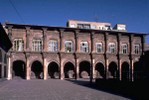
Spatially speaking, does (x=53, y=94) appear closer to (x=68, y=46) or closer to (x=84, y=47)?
(x=68, y=46)

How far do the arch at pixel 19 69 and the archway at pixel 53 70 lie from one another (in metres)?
4.44

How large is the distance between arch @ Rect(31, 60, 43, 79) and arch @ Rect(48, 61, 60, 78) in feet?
5.17

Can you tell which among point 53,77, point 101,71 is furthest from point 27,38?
point 101,71

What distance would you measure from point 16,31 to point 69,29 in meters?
8.85

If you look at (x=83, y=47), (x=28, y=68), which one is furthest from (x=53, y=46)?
(x=28, y=68)

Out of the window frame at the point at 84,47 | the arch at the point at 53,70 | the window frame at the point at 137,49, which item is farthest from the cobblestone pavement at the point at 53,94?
the window frame at the point at 137,49

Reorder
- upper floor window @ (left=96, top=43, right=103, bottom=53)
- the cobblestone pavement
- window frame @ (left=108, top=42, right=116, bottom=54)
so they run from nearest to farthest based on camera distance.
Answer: the cobblestone pavement
upper floor window @ (left=96, top=43, right=103, bottom=53)
window frame @ (left=108, top=42, right=116, bottom=54)

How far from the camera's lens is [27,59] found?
1153 inches

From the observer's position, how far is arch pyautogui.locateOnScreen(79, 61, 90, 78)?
33828mm

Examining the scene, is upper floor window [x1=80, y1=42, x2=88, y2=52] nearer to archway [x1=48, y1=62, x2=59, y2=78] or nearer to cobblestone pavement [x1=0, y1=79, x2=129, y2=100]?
archway [x1=48, y1=62, x2=59, y2=78]

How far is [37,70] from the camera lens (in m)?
31.8

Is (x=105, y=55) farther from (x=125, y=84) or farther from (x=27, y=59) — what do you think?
(x=125, y=84)

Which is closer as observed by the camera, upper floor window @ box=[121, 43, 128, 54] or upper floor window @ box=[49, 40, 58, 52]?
upper floor window @ box=[49, 40, 58, 52]

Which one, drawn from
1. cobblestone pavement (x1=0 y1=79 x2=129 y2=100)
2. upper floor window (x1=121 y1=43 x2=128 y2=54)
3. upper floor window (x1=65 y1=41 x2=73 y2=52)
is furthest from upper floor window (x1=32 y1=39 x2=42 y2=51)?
upper floor window (x1=121 y1=43 x2=128 y2=54)
